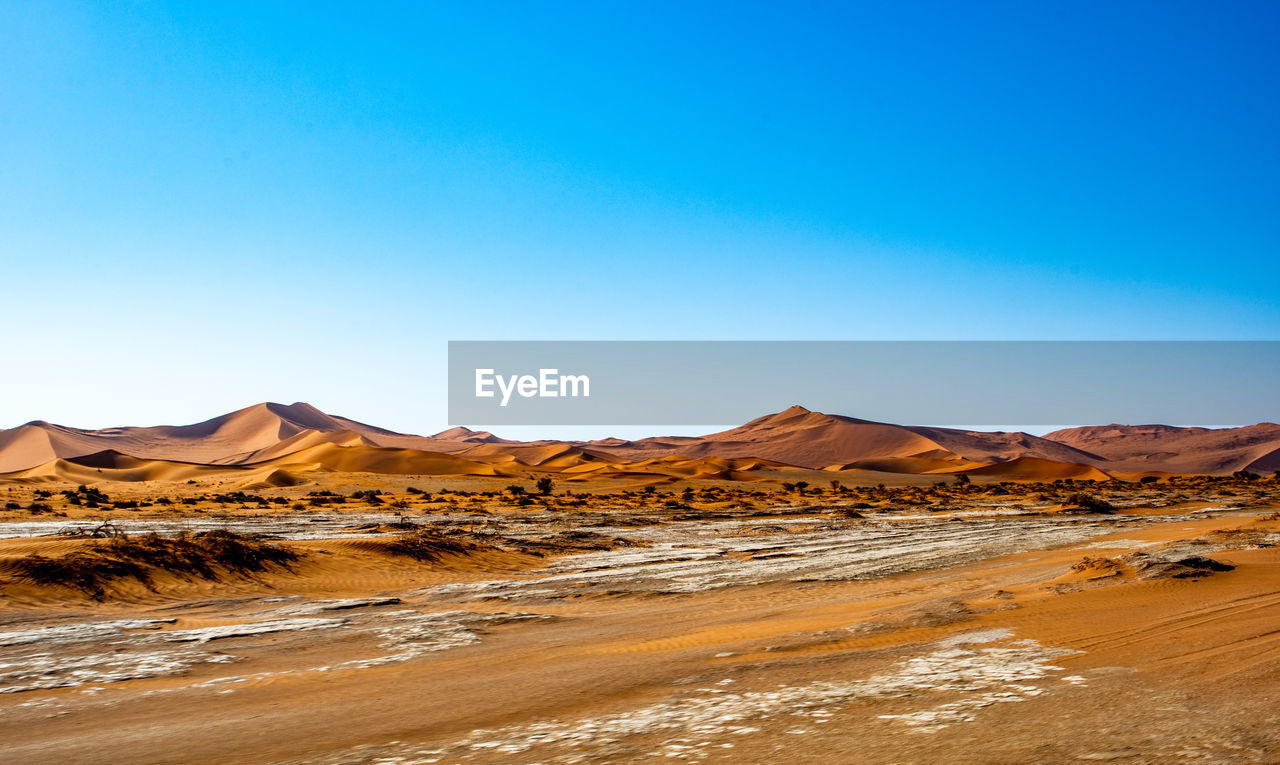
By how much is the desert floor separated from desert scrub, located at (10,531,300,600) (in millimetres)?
143

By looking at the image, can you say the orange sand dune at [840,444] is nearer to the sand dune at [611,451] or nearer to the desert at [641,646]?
the sand dune at [611,451]

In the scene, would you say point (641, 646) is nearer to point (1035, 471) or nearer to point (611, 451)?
point (1035, 471)

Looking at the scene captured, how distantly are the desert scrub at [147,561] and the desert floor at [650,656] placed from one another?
0.14 metres

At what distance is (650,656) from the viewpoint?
8.91 m

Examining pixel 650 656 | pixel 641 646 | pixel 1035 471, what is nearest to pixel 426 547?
pixel 641 646

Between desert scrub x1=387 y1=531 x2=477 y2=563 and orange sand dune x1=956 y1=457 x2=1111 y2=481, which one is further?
orange sand dune x1=956 y1=457 x2=1111 y2=481

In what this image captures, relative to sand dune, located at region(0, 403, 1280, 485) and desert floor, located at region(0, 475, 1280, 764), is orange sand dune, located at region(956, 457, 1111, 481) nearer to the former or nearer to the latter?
sand dune, located at region(0, 403, 1280, 485)

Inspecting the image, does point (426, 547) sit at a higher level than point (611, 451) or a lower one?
lower

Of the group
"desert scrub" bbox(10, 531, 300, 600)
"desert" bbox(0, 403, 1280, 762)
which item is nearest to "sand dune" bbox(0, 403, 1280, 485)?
"desert scrub" bbox(10, 531, 300, 600)

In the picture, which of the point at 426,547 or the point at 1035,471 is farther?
the point at 1035,471

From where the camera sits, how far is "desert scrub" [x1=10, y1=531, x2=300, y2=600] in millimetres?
13703

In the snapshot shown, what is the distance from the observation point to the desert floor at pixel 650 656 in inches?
229

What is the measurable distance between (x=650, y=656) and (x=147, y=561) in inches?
443

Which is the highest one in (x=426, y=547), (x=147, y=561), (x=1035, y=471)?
(x=147, y=561)
